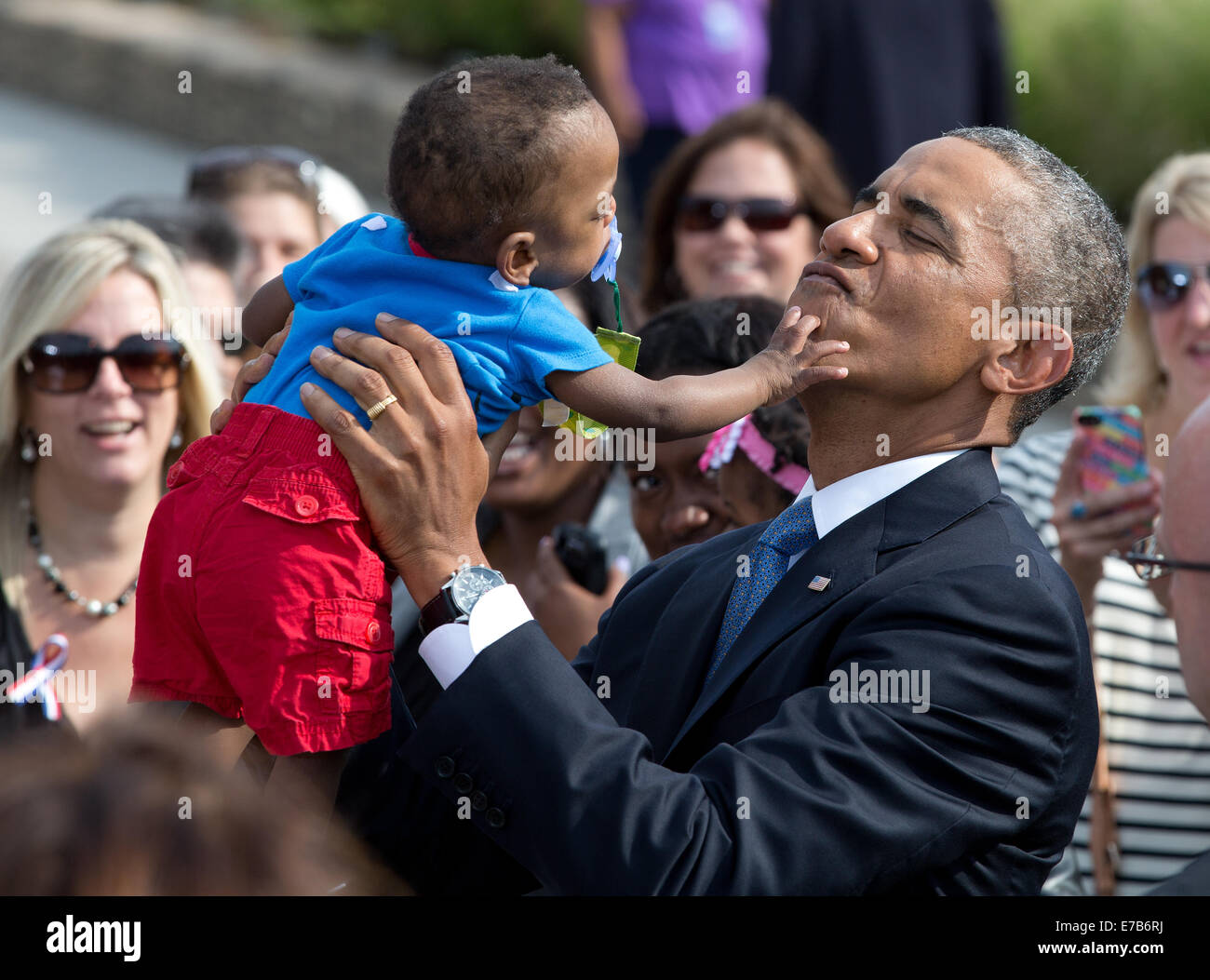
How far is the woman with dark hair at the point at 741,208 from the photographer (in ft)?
16.5

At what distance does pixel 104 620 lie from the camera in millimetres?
3979

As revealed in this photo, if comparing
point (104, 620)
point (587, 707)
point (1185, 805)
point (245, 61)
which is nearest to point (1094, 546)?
point (1185, 805)

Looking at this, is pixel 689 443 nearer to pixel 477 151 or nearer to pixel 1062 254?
pixel 1062 254

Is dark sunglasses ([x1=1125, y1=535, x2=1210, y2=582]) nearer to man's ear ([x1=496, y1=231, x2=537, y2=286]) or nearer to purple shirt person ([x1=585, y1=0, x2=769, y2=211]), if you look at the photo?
man's ear ([x1=496, y1=231, x2=537, y2=286])

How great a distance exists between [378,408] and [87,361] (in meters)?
2.04

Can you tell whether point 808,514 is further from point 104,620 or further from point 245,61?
point 245,61

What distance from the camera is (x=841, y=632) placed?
208 cm

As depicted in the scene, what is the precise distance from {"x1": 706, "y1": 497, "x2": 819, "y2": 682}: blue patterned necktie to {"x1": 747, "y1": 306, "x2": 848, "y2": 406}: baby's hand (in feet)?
0.64

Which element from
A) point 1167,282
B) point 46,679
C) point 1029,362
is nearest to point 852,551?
point 1029,362

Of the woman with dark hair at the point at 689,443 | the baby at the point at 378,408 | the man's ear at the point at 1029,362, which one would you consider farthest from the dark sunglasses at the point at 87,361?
the man's ear at the point at 1029,362

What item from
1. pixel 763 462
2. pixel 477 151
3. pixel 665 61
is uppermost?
pixel 665 61

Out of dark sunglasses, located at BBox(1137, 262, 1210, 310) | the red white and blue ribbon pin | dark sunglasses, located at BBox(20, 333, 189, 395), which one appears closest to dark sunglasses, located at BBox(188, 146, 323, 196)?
dark sunglasses, located at BBox(20, 333, 189, 395)
